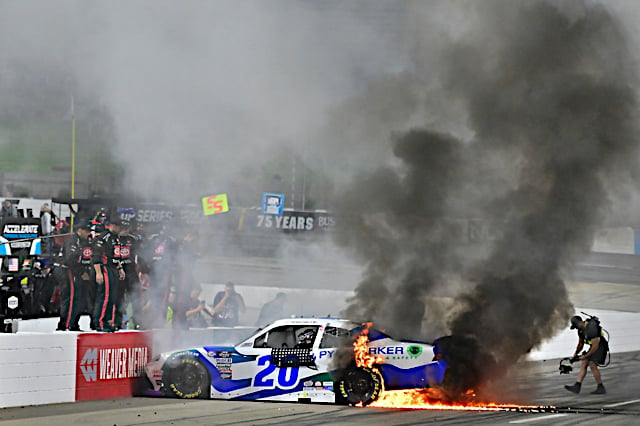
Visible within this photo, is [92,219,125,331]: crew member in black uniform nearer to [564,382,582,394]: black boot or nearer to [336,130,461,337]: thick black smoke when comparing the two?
[336,130,461,337]: thick black smoke

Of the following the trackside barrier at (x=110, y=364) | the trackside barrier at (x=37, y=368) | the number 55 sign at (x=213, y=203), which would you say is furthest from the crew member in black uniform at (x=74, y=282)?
the number 55 sign at (x=213, y=203)

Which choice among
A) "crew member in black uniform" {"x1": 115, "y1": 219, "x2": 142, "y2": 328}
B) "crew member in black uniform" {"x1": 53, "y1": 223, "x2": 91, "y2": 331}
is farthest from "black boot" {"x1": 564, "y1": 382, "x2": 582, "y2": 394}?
"crew member in black uniform" {"x1": 53, "y1": 223, "x2": 91, "y2": 331}

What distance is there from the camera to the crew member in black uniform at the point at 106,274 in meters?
13.8

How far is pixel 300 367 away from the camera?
12195 millimetres

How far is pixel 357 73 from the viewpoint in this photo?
13.0 m

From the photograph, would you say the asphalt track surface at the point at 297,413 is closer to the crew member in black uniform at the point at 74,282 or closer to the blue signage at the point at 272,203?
the crew member in black uniform at the point at 74,282

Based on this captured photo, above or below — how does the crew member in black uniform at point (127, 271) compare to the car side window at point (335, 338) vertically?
above

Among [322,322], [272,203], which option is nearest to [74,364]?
[322,322]

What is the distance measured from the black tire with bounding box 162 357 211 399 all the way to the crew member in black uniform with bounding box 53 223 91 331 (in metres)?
1.95

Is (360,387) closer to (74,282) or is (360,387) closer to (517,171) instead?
(517,171)

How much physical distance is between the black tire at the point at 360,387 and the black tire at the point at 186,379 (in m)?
1.72

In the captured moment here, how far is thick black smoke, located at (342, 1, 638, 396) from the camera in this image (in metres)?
13.1

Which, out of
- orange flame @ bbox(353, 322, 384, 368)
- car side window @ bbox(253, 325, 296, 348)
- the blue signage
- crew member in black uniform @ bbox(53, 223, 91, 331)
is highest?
the blue signage

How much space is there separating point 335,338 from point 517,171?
3539 mm
